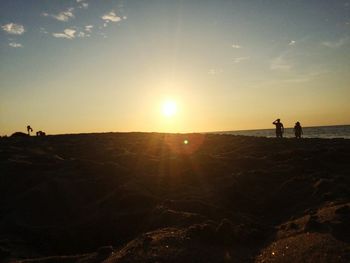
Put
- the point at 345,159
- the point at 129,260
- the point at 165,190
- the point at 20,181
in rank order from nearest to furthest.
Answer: the point at 129,260 < the point at 165,190 < the point at 20,181 < the point at 345,159

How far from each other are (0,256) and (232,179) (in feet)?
22.0

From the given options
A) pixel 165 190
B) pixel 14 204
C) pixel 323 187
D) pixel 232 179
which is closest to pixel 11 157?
pixel 14 204

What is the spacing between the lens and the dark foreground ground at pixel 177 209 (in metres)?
6.05

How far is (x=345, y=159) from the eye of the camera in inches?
555

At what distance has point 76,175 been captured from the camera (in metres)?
12.5

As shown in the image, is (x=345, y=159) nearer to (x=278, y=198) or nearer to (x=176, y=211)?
(x=278, y=198)

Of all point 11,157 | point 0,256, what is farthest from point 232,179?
point 11,157

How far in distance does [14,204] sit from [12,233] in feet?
6.15

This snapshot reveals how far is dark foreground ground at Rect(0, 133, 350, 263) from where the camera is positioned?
605 cm

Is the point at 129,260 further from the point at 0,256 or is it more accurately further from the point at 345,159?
the point at 345,159

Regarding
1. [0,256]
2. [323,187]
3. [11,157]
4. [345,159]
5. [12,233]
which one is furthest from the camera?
[11,157]

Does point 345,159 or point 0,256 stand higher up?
point 345,159

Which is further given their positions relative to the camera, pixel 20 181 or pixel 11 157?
pixel 11 157

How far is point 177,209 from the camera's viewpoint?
8812 millimetres
